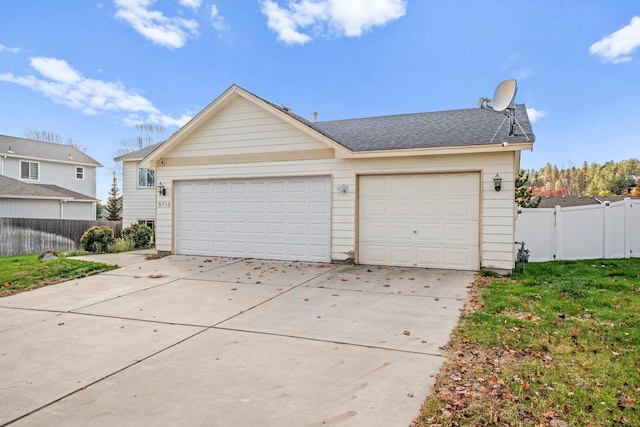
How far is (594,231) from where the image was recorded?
10.9m

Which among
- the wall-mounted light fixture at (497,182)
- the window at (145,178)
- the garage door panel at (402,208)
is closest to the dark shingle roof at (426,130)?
the wall-mounted light fixture at (497,182)

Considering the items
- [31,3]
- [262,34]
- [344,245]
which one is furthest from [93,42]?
[344,245]

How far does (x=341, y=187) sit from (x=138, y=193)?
16.5 meters

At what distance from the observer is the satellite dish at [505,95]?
920 cm

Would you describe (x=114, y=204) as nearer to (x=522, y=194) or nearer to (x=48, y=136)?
(x=48, y=136)

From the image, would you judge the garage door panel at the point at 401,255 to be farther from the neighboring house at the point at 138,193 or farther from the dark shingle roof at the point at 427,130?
the neighboring house at the point at 138,193

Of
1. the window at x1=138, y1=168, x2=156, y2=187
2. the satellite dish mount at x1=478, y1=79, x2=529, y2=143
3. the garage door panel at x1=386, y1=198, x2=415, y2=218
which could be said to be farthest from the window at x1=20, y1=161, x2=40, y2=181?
the satellite dish mount at x1=478, y1=79, x2=529, y2=143

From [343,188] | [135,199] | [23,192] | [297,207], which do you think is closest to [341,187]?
[343,188]

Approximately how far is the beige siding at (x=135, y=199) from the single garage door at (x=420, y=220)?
15.9 meters

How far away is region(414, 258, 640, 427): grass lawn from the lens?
9.72 ft

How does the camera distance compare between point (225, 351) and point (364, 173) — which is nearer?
point (225, 351)

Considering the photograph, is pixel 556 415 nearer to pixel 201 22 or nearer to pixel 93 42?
pixel 201 22

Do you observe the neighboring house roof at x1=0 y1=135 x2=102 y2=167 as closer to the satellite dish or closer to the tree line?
the satellite dish

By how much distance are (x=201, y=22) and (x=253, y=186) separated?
337 inches
